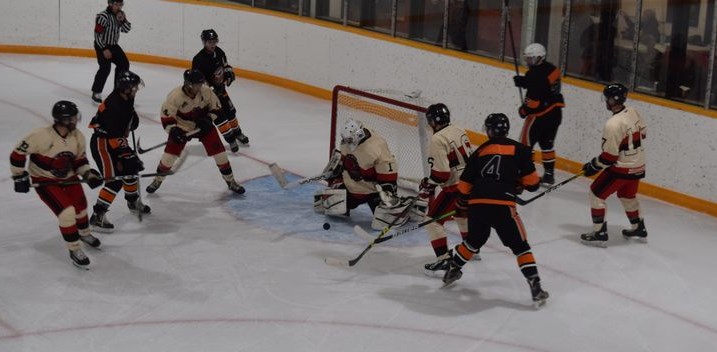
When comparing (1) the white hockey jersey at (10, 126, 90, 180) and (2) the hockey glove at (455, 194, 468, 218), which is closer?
(1) the white hockey jersey at (10, 126, 90, 180)

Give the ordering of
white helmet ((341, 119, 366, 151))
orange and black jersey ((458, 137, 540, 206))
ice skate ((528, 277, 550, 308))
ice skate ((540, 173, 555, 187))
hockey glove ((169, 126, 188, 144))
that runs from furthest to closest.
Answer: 1. ice skate ((540, 173, 555, 187))
2. hockey glove ((169, 126, 188, 144))
3. white helmet ((341, 119, 366, 151))
4. ice skate ((528, 277, 550, 308))
5. orange and black jersey ((458, 137, 540, 206))

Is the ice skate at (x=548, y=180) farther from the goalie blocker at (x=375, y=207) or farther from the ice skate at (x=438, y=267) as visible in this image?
the ice skate at (x=438, y=267)

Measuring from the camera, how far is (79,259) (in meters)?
6.02

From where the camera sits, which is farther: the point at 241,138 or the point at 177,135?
the point at 241,138

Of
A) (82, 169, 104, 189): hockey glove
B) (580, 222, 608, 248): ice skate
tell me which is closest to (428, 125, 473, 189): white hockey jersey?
(580, 222, 608, 248): ice skate

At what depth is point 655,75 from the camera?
8.07 meters

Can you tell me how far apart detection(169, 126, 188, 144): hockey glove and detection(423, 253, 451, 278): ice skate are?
193cm

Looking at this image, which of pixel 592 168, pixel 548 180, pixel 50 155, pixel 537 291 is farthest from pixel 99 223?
pixel 548 180

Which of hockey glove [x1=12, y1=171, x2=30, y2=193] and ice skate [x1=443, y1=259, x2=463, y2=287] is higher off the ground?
hockey glove [x1=12, y1=171, x2=30, y2=193]

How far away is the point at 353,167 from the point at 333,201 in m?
0.30

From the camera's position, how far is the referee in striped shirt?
33.0 feet

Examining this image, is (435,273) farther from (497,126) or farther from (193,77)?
(193,77)

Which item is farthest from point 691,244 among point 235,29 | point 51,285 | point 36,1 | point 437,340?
point 36,1

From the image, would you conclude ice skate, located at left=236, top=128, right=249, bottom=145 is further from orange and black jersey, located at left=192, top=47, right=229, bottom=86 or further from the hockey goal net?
the hockey goal net
